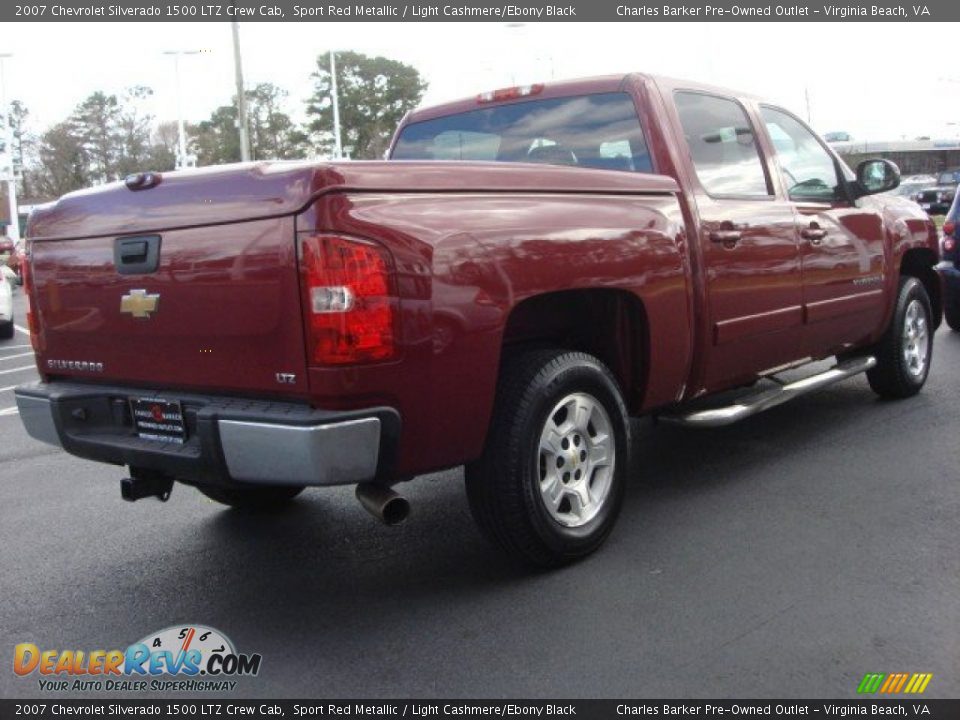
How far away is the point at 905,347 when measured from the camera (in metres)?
6.47

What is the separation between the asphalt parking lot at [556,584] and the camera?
302cm

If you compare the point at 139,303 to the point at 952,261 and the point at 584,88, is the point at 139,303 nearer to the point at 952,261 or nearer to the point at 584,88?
the point at 584,88

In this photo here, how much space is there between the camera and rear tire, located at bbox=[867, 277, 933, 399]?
635 cm

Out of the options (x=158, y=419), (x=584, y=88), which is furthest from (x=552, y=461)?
(x=584, y=88)

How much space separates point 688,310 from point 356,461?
1860 millimetres

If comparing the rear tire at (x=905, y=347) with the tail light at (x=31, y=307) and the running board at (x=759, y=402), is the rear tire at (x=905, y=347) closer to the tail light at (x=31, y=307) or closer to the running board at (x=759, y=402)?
the running board at (x=759, y=402)

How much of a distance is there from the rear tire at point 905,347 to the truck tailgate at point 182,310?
181 inches

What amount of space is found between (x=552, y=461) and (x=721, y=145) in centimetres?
211

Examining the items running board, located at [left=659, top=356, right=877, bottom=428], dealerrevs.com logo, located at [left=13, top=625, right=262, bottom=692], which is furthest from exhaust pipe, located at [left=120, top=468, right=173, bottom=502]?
running board, located at [left=659, top=356, right=877, bottom=428]

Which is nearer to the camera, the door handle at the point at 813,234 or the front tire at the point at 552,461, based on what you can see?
the front tire at the point at 552,461

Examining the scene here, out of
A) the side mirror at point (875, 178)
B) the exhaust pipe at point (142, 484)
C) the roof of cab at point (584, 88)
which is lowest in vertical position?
the exhaust pipe at point (142, 484)

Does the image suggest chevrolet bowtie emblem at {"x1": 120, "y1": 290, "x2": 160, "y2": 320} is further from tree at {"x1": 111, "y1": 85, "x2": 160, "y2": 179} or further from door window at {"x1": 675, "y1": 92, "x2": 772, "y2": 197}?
tree at {"x1": 111, "y1": 85, "x2": 160, "y2": 179}

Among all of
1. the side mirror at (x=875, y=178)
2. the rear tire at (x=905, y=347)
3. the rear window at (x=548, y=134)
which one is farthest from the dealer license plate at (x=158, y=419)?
the rear tire at (x=905, y=347)

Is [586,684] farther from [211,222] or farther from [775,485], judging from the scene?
[775,485]
